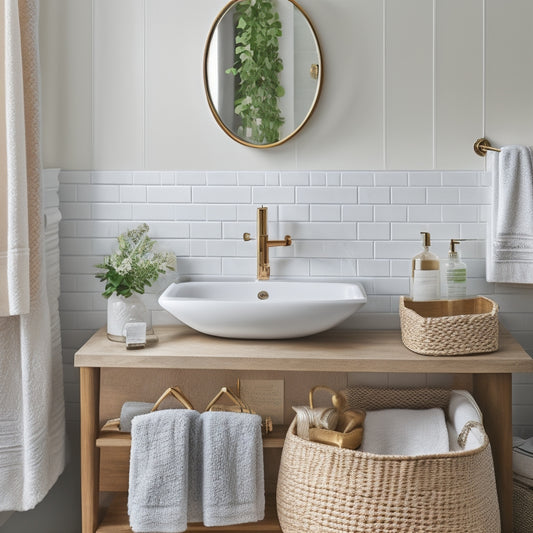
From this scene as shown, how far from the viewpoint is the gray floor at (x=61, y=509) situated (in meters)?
2.61

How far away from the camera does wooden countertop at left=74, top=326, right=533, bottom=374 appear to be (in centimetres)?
209

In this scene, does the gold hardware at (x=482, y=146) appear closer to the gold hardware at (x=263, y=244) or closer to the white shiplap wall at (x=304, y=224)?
the white shiplap wall at (x=304, y=224)

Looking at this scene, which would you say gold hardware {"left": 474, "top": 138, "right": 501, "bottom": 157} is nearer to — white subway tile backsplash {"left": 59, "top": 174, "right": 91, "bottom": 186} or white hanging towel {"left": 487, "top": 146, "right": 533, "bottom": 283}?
white hanging towel {"left": 487, "top": 146, "right": 533, "bottom": 283}

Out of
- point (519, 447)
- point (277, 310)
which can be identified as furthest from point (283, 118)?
point (519, 447)

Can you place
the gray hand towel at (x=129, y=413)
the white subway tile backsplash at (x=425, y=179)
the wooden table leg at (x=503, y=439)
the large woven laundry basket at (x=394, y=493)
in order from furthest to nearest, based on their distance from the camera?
the white subway tile backsplash at (x=425, y=179), the gray hand towel at (x=129, y=413), the wooden table leg at (x=503, y=439), the large woven laundry basket at (x=394, y=493)

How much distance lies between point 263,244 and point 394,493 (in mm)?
922

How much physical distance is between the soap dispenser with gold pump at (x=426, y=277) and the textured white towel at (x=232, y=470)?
2.21 feet

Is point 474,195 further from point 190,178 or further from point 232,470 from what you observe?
point 232,470

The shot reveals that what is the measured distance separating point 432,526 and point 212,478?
1.99 feet

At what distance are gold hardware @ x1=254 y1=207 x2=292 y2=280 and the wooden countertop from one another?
28 cm

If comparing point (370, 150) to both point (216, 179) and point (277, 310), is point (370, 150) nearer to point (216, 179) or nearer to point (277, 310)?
point (216, 179)

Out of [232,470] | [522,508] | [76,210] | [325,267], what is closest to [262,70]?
[325,267]

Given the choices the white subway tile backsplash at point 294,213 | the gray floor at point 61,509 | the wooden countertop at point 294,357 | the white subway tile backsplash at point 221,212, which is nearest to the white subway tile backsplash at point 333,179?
the white subway tile backsplash at point 294,213

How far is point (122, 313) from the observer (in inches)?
90.3
